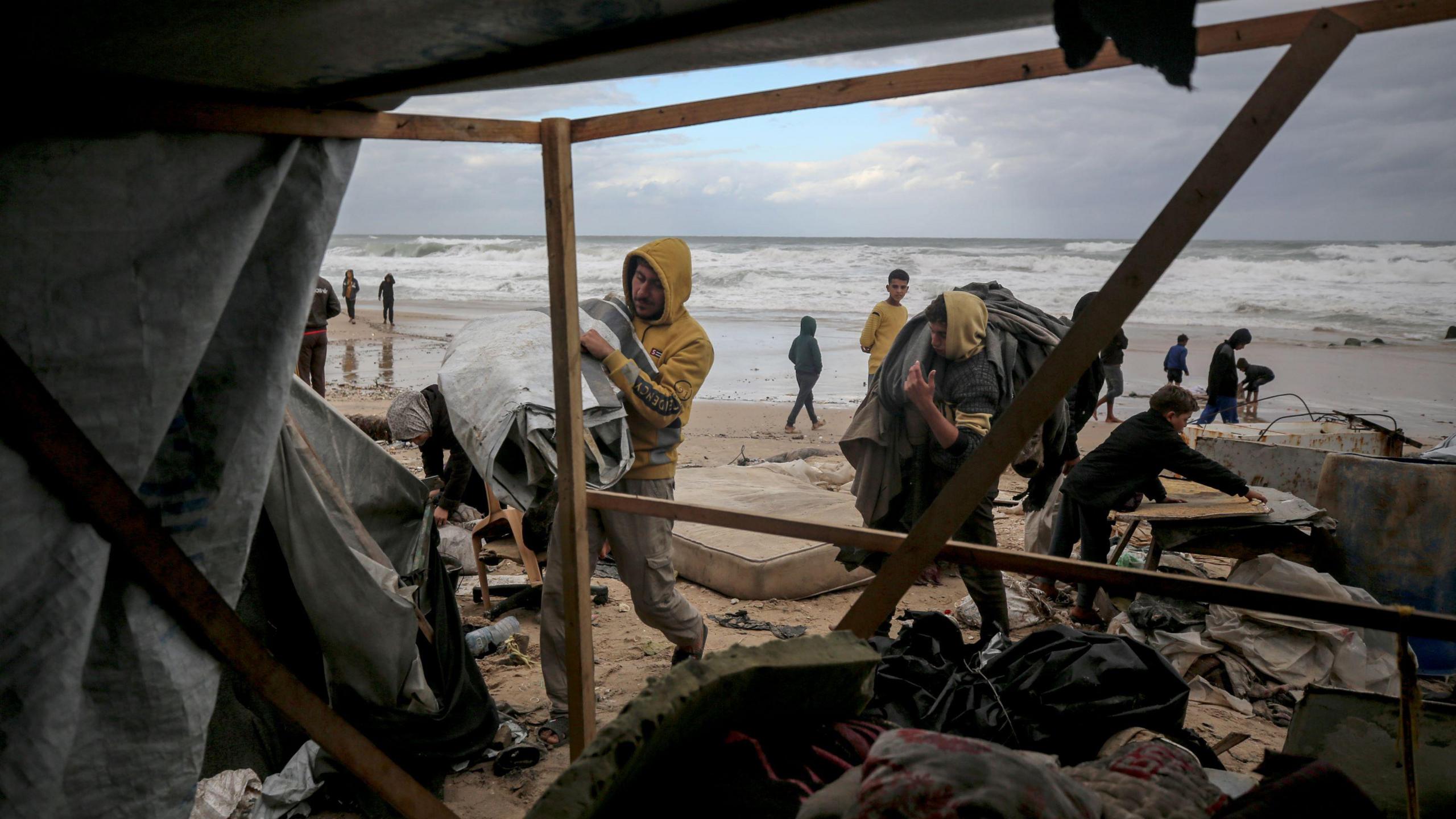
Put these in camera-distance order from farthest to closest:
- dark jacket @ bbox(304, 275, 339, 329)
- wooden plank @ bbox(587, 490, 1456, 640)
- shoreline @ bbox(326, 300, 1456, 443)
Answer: shoreline @ bbox(326, 300, 1456, 443)
dark jacket @ bbox(304, 275, 339, 329)
wooden plank @ bbox(587, 490, 1456, 640)

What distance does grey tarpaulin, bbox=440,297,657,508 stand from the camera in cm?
350

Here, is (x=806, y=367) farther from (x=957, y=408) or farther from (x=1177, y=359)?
(x=957, y=408)

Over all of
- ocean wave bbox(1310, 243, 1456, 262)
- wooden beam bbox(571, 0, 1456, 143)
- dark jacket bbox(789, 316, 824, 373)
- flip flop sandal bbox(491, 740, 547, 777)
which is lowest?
flip flop sandal bbox(491, 740, 547, 777)

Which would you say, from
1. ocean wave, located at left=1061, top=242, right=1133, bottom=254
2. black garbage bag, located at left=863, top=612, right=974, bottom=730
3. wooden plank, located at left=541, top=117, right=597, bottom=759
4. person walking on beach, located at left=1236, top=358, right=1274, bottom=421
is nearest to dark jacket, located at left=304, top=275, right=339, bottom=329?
wooden plank, located at left=541, top=117, right=597, bottom=759

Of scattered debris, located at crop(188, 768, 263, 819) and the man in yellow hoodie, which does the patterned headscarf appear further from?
scattered debris, located at crop(188, 768, 263, 819)

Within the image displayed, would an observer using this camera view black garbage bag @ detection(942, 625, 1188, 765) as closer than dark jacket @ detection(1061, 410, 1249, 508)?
Yes

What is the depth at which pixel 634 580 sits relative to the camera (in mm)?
3959

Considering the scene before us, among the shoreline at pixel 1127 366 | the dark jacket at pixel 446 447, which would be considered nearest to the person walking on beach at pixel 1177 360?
the shoreline at pixel 1127 366

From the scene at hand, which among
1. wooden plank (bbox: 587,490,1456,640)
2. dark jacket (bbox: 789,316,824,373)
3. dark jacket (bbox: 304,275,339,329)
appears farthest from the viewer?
dark jacket (bbox: 789,316,824,373)

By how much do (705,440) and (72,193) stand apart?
364 inches

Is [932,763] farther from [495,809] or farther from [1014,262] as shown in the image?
[1014,262]

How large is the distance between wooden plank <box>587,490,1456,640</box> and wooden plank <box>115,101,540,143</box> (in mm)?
1239

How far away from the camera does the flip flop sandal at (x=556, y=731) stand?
3699mm

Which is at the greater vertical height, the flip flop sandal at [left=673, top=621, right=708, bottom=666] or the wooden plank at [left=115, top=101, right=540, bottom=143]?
the wooden plank at [left=115, top=101, right=540, bottom=143]
